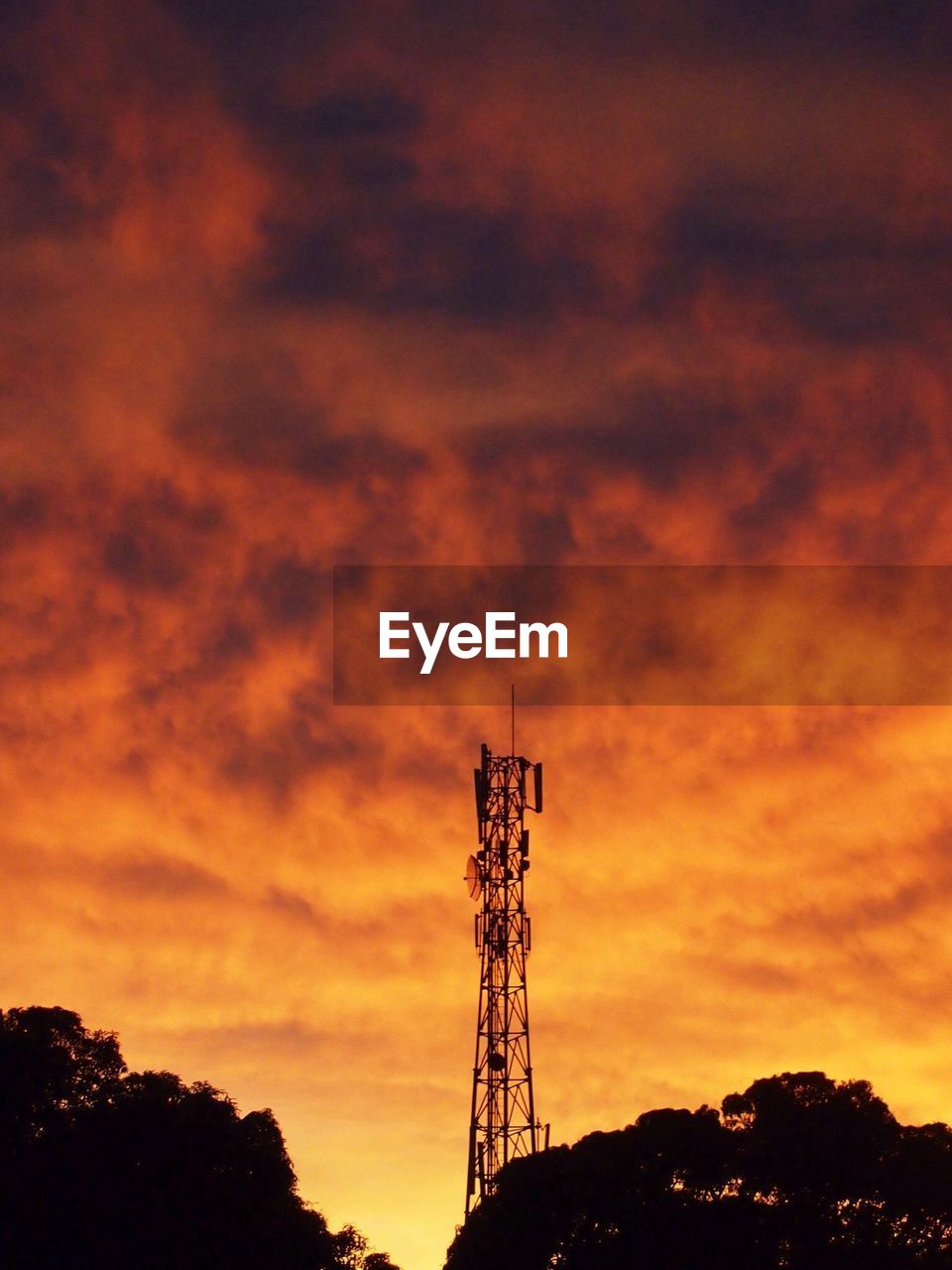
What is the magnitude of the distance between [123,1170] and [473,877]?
555 inches

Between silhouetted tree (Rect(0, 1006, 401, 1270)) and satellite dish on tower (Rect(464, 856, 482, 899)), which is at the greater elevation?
satellite dish on tower (Rect(464, 856, 482, 899))

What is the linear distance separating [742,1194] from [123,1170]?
61.4 feet

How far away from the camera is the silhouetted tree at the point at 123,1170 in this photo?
57.8 metres

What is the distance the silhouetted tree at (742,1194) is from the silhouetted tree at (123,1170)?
6.89 meters

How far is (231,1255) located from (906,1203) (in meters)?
20.3

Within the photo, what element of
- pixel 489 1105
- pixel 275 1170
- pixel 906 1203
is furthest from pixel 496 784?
pixel 906 1203

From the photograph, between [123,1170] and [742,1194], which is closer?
[742,1194]

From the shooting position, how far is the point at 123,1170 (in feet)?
193

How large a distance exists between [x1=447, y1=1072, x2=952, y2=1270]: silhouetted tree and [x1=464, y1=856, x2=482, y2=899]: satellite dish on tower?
28.4ft

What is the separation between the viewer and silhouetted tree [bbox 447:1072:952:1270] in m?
54.7

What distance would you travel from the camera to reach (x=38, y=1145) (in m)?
58.8

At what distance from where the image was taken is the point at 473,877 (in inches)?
2456

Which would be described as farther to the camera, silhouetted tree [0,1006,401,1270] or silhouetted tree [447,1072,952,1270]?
silhouetted tree [0,1006,401,1270]

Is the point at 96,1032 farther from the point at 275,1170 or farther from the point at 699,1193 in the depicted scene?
the point at 699,1193
